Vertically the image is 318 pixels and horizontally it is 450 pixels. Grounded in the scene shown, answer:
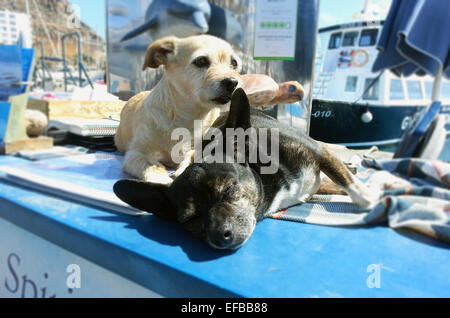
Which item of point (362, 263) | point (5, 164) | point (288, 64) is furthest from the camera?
point (288, 64)

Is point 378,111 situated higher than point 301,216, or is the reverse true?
point 378,111

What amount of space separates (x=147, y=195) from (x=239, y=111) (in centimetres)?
37

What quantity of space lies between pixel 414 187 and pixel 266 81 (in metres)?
1.01

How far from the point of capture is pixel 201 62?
4.45ft

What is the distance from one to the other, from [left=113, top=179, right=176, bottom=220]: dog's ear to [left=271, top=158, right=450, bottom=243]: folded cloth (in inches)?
13.9

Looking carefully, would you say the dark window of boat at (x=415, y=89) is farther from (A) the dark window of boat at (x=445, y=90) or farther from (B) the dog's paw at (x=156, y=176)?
(B) the dog's paw at (x=156, y=176)

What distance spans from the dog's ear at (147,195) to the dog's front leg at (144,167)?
345 mm

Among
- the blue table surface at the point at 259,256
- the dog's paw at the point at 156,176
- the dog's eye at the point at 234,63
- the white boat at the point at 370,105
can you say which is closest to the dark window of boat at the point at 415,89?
the white boat at the point at 370,105

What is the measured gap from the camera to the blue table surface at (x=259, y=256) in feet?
1.92

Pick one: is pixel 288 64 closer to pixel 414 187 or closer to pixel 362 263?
pixel 414 187

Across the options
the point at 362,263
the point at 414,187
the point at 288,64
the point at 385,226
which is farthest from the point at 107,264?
the point at 288,64

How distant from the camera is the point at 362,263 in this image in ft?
2.19

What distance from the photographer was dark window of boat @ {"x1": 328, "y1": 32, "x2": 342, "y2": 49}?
1.88m

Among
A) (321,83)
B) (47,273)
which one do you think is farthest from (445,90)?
(47,273)
